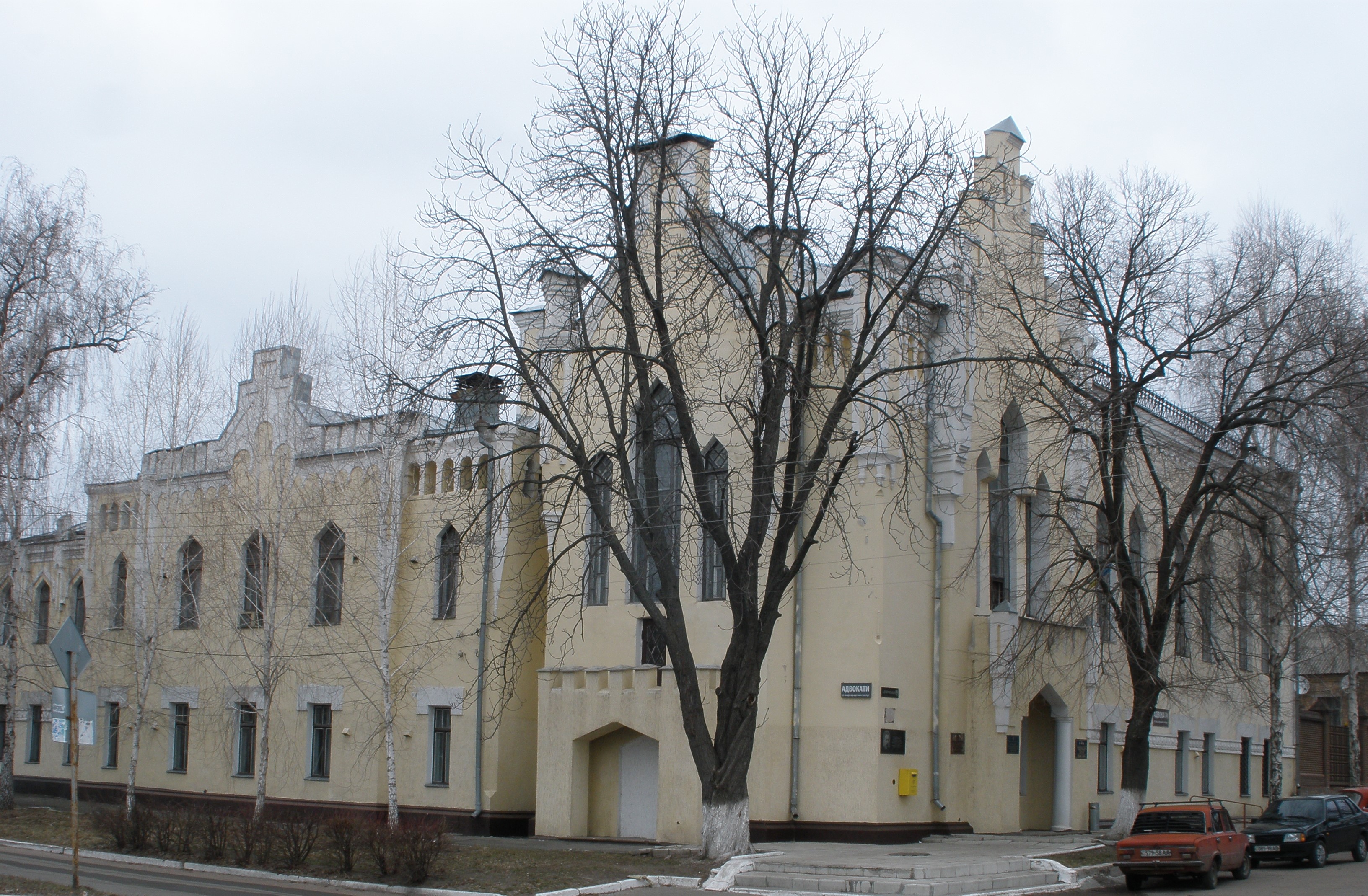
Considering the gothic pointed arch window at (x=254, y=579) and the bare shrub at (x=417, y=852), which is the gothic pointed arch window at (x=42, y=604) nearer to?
the gothic pointed arch window at (x=254, y=579)

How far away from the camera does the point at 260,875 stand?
19203 mm

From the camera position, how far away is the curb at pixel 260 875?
1714cm

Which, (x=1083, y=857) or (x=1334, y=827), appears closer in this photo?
(x=1083, y=857)

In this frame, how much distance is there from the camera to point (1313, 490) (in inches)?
1066

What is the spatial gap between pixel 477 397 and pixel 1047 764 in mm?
16084

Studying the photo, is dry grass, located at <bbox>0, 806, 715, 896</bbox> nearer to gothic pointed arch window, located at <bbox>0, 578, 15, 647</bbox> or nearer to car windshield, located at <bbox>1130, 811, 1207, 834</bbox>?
car windshield, located at <bbox>1130, 811, 1207, 834</bbox>

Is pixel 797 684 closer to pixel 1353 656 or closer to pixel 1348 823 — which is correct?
pixel 1348 823

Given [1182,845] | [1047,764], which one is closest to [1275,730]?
[1047,764]

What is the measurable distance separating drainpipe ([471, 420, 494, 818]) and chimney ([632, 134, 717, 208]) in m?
6.44

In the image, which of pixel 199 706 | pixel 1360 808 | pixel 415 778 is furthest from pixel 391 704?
pixel 1360 808

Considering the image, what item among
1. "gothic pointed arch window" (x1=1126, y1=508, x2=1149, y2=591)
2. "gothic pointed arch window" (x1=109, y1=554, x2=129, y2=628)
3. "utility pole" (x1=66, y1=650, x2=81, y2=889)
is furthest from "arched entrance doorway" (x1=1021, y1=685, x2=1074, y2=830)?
"gothic pointed arch window" (x1=109, y1=554, x2=129, y2=628)

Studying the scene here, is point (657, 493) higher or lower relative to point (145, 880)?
higher

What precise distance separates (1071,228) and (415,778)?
17722 mm

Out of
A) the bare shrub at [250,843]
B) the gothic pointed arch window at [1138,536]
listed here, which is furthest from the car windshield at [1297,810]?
the bare shrub at [250,843]
